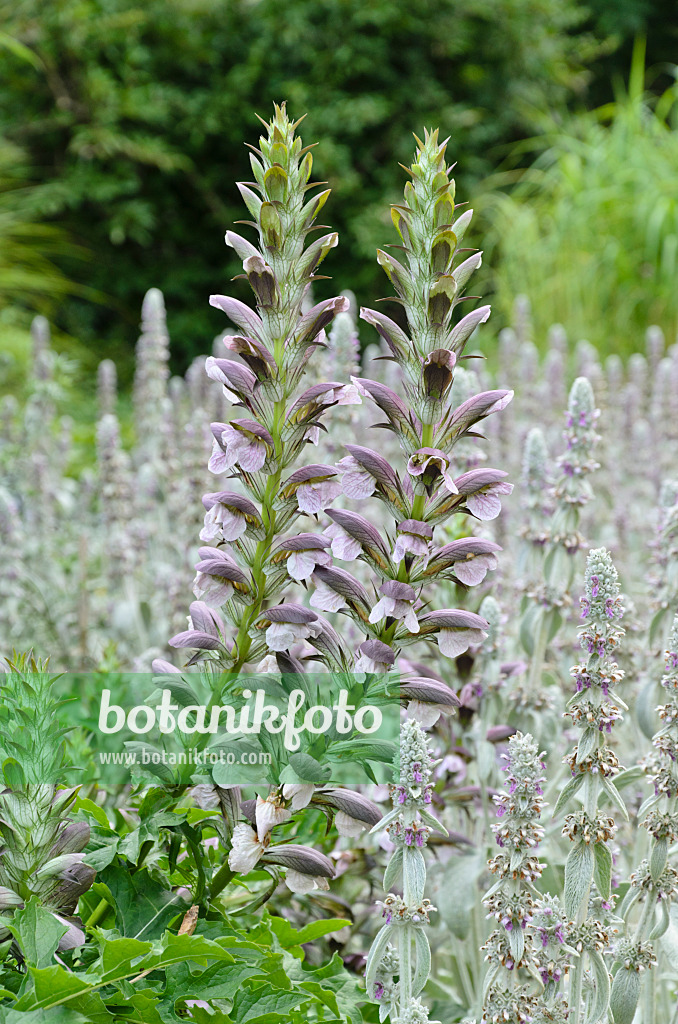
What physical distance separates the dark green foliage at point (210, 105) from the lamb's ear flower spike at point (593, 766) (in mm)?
7769

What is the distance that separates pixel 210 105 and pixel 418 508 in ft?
28.5

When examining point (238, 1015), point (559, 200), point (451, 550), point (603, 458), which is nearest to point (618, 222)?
point (559, 200)

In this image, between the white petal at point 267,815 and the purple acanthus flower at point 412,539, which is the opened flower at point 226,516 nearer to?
the purple acanthus flower at point 412,539

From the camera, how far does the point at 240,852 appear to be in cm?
100

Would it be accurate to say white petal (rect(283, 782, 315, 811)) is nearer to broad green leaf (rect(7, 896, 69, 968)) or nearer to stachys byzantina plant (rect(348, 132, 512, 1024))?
stachys byzantina plant (rect(348, 132, 512, 1024))

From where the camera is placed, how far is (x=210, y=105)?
880cm

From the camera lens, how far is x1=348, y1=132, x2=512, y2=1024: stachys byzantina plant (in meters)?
0.99

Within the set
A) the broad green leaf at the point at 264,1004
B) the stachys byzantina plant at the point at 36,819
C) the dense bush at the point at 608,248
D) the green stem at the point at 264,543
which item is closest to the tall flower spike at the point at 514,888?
the broad green leaf at the point at 264,1004

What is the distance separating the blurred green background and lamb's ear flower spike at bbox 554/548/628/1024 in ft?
22.8

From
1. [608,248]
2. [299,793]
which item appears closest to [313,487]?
[299,793]

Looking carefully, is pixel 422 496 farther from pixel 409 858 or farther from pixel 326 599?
pixel 409 858

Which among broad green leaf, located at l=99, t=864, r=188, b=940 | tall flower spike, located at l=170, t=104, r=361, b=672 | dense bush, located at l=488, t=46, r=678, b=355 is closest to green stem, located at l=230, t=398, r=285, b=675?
tall flower spike, located at l=170, t=104, r=361, b=672

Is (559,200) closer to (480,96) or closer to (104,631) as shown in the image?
(480,96)

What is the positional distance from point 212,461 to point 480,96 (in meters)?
9.70
